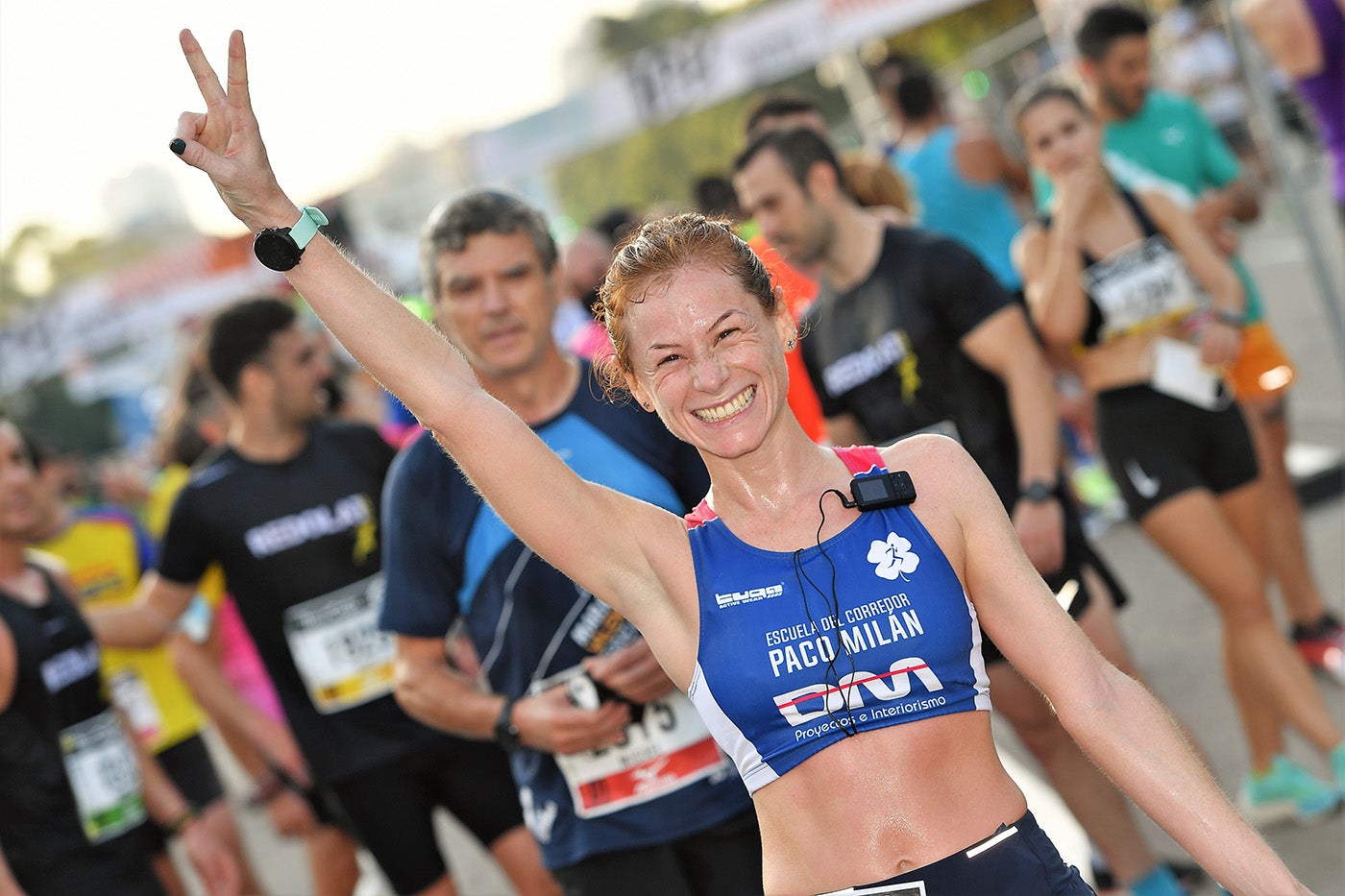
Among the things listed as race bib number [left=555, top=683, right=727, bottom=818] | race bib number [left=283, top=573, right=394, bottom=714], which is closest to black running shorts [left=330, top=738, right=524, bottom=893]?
race bib number [left=283, top=573, right=394, bottom=714]

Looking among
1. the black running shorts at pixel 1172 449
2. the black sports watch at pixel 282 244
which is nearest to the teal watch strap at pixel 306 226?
the black sports watch at pixel 282 244

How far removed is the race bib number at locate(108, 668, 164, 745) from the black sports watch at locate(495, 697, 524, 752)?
4.00 m

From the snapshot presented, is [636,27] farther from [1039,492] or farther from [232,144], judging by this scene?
[232,144]

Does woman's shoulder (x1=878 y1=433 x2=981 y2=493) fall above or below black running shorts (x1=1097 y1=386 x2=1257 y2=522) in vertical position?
above

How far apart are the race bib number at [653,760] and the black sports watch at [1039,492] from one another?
145cm

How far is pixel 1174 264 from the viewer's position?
5.32 meters

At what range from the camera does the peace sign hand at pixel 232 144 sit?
2.42 m

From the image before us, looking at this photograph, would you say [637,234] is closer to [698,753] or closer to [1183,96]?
[698,753]

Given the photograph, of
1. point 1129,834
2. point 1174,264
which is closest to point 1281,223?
point 1174,264

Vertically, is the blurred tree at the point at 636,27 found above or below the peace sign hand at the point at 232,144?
above

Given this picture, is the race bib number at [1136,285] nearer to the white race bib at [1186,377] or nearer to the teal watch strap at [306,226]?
the white race bib at [1186,377]

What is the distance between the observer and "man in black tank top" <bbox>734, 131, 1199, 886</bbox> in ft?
15.2

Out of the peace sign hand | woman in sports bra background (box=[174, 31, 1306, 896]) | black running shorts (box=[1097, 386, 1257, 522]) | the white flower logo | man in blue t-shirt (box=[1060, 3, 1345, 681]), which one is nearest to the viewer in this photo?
the peace sign hand

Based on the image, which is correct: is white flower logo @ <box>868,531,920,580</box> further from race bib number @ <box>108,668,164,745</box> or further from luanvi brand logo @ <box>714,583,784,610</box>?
race bib number @ <box>108,668,164,745</box>
